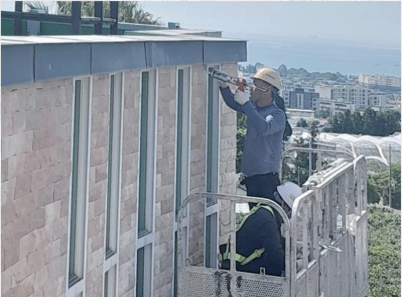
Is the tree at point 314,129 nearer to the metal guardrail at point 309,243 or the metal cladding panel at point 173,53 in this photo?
the metal guardrail at point 309,243

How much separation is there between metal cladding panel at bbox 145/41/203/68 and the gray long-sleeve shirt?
0.39 metres

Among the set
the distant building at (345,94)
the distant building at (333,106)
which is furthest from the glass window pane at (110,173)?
the distant building at (333,106)

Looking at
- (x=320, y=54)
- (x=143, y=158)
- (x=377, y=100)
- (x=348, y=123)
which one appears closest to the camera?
(x=143, y=158)

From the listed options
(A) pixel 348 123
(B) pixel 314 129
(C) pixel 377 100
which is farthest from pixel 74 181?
(A) pixel 348 123

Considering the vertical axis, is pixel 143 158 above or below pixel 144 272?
above

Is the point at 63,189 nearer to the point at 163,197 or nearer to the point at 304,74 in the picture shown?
the point at 163,197

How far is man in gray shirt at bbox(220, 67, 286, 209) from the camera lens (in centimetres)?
526

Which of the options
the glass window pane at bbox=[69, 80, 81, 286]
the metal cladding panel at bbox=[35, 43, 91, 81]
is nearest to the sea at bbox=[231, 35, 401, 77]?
the glass window pane at bbox=[69, 80, 81, 286]

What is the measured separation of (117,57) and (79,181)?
2.07 ft

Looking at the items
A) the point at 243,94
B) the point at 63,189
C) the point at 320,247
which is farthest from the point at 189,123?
the point at 63,189

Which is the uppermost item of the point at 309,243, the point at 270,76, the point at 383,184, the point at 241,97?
the point at 270,76

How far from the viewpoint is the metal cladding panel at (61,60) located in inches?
126

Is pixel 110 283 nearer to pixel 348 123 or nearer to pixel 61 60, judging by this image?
pixel 61 60

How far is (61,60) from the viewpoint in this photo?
3402 millimetres
